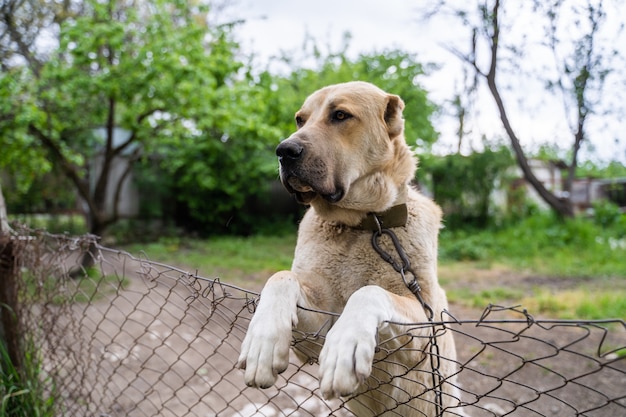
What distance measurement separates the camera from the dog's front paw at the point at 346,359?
1312 mm

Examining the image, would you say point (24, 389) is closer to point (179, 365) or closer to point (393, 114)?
point (179, 365)

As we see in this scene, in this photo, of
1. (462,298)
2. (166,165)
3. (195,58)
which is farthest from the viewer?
(166,165)

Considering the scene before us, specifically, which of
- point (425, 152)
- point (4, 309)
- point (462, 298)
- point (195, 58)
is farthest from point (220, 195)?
point (4, 309)

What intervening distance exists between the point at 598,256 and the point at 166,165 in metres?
10.1

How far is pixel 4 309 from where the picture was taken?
262 cm

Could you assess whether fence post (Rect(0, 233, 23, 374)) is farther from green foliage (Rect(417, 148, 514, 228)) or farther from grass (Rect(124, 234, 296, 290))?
green foliage (Rect(417, 148, 514, 228))

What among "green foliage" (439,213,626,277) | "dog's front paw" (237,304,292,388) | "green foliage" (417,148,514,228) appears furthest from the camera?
"green foliage" (417,148,514,228)

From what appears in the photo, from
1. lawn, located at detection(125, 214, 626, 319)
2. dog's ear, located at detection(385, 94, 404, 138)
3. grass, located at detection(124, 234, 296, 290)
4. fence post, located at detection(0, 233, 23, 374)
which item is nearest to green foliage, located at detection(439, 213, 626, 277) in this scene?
lawn, located at detection(125, 214, 626, 319)

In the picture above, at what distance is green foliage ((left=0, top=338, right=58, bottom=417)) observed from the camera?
2508 millimetres

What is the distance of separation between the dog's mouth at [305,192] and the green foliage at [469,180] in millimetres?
10815

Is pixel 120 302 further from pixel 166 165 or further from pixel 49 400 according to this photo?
pixel 166 165

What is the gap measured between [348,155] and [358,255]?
46 centimetres

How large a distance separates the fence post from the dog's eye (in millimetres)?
1911

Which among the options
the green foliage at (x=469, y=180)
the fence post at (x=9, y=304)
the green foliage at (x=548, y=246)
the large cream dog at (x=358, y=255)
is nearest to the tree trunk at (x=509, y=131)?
the green foliage at (x=548, y=246)
